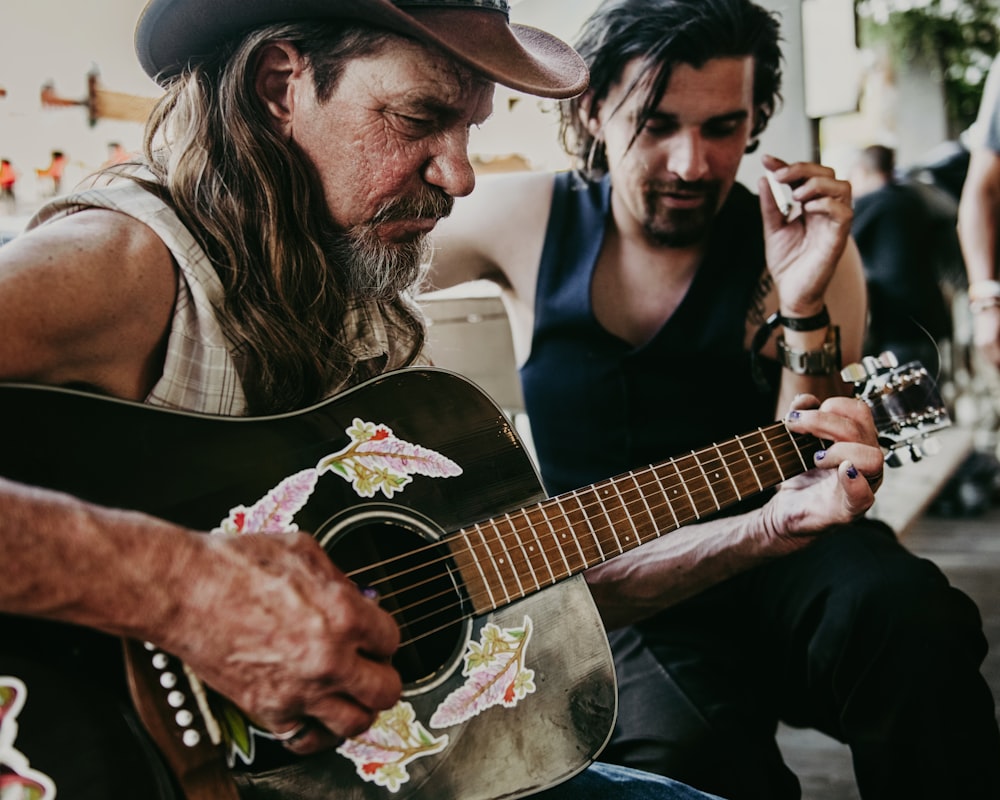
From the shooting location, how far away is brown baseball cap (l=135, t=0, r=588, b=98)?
3.34ft

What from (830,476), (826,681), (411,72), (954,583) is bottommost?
(954,583)

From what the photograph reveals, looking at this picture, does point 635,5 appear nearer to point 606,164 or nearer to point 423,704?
point 606,164

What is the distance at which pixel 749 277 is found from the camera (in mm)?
1599

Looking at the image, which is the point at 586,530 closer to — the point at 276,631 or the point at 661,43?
the point at 276,631

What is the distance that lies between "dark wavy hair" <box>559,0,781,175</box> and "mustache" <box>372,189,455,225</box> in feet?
1.68

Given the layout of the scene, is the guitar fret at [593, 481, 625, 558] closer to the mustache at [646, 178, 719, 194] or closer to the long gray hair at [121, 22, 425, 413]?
the long gray hair at [121, 22, 425, 413]

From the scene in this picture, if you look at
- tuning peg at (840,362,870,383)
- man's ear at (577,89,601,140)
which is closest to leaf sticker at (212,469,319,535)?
tuning peg at (840,362,870,383)

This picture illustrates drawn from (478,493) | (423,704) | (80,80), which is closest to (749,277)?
(478,493)

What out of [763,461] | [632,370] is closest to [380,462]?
[763,461]

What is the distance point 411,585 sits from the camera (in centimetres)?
94

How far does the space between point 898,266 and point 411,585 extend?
337 centimetres

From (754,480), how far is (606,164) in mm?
732

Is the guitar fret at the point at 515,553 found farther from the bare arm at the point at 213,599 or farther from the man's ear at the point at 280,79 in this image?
the man's ear at the point at 280,79

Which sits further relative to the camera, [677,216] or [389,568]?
[677,216]
